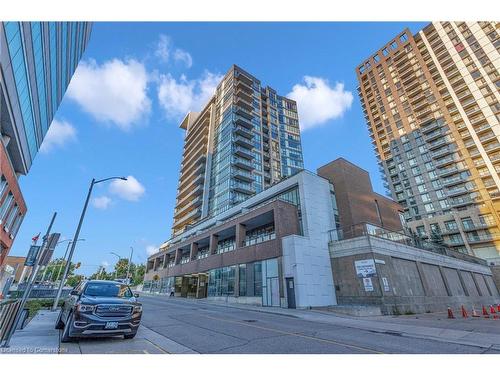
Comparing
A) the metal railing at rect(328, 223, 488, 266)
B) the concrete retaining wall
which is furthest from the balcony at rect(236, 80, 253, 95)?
the concrete retaining wall

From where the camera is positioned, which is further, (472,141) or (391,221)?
(472,141)

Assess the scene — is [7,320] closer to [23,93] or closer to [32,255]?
[32,255]

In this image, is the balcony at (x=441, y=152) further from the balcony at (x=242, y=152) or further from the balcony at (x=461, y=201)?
the balcony at (x=242, y=152)

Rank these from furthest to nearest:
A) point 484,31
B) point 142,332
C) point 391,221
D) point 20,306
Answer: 1. point 484,31
2. point 391,221
3. point 142,332
4. point 20,306

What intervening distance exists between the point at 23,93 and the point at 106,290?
72.9ft

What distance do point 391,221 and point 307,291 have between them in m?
26.1

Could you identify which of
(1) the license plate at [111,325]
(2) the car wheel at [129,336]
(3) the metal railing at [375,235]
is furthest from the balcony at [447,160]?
(1) the license plate at [111,325]

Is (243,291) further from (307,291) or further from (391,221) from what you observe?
(391,221)

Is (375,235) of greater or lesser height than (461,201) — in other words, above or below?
below

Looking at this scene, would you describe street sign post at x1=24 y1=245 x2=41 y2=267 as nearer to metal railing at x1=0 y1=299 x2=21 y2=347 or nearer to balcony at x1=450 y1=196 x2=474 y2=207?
metal railing at x1=0 y1=299 x2=21 y2=347

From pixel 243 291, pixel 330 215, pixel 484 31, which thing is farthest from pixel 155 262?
pixel 484 31

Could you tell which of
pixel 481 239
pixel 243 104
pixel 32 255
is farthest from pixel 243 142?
pixel 481 239

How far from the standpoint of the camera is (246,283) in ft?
96.7

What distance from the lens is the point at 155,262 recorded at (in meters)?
60.5
